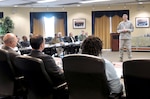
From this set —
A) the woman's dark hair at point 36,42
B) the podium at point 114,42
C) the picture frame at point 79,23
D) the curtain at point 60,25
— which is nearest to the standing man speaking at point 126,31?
the woman's dark hair at point 36,42

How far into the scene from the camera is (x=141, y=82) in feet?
6.82

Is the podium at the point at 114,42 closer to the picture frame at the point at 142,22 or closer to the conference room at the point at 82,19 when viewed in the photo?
the conference room at the point at 82,19

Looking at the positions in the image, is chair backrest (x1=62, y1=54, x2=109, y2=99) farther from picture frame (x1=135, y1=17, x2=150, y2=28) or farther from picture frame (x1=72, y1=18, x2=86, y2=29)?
picture frame (x1=72, y1=18, x2=86, y2=29)

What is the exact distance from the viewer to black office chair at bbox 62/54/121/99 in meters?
2.25

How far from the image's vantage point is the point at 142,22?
15.0 m

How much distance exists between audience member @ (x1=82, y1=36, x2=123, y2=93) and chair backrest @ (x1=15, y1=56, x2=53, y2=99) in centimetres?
51

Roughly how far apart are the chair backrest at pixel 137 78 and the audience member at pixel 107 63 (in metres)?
0.26

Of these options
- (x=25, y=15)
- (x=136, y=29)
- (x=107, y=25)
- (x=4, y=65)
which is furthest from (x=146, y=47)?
(x=4, y=65)

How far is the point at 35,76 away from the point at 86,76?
0.70 m

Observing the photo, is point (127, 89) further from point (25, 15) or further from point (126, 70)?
point (25, 15)

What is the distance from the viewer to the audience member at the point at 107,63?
2455 millimetres

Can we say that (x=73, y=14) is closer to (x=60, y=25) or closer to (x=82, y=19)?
(x=82, y=19)

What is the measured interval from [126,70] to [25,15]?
46.9 feet

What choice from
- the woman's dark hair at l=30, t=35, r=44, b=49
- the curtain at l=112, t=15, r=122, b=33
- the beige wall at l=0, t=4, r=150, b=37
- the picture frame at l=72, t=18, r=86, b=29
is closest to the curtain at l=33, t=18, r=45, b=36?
the beige wall at l=0, t=4, r=150, b=37
